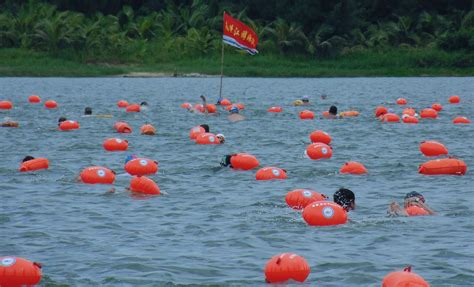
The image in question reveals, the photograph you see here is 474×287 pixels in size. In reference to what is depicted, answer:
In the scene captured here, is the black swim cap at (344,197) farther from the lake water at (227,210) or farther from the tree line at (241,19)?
the tree line at (241,19)

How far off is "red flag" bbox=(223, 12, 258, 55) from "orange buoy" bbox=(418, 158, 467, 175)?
85.5 ft

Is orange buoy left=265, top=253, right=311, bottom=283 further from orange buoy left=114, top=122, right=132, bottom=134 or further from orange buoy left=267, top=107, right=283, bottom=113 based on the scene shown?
orange buoy left=267, top=107, right=283, bottom=113

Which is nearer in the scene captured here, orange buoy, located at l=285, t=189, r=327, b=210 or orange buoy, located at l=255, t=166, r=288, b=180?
orange buoy, located at l=285, t=189, r=327, b=210

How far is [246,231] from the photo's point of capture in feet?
62.8

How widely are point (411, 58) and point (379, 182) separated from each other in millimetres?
64413

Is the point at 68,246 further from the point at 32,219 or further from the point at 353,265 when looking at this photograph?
the point at 353,265

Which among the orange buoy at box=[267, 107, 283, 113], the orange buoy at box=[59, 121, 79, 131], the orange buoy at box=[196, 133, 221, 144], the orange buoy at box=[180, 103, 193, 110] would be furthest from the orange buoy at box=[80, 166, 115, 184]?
the orange buoy at box=[180, 103, 193, 110]

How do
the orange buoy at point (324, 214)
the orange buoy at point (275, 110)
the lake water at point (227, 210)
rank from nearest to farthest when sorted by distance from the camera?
the lake water at point (227, 210), the orange buoy at point (324, 214), the orange buoy at point (275, 110)

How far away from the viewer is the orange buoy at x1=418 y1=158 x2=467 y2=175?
85.0 ft

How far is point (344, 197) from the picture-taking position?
20.3 m

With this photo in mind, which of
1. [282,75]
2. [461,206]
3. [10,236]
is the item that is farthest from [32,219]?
[282,75]

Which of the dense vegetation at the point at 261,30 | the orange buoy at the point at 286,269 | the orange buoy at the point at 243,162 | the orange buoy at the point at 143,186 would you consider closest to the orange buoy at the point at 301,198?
the orange buoy at the point at 143,186

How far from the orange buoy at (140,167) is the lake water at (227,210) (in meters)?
0.21

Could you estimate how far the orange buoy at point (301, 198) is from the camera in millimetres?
20828
